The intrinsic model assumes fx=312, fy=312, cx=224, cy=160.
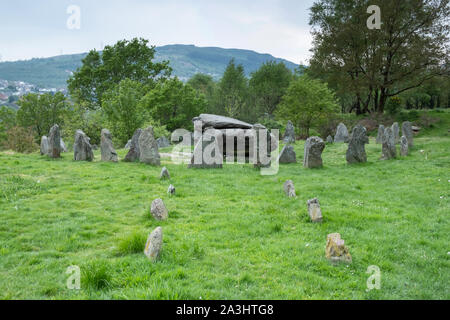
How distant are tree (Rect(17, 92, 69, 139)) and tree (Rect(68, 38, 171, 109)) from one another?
3118 mm

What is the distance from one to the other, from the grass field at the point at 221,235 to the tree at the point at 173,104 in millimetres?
25207

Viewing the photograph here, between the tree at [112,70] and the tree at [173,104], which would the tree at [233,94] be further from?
the tree at [112,70]

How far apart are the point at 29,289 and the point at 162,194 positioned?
5.56 m

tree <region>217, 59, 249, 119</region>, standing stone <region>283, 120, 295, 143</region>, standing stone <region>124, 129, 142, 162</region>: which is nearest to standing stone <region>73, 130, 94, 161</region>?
standing stone <region>124, 129, 142, 162</region>

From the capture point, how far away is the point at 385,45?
30375 mm

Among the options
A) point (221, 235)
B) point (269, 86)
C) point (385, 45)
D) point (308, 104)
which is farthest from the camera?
point (269, 86)

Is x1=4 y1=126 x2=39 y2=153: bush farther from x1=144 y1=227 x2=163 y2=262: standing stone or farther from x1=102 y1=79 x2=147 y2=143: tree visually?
x1=144 y1=227 x2=163 y2=262: standing stone

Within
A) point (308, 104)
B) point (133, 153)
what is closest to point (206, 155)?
point (133, 153)

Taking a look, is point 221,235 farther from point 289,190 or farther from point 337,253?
point 289,190

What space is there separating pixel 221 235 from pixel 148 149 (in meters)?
9.71

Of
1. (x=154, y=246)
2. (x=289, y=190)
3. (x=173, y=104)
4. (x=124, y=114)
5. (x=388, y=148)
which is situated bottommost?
(x=154, y=246)

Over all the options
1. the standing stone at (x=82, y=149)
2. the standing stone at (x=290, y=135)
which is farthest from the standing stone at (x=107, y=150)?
the standing stone at (x=290, y=135)

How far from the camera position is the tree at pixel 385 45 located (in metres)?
29.3

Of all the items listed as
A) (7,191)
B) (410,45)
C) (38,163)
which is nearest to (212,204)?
(7,191)
